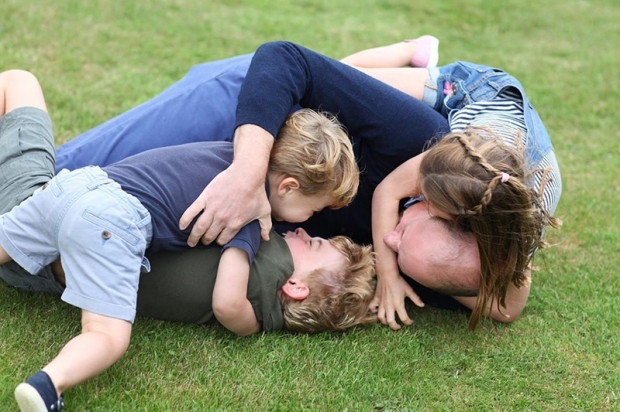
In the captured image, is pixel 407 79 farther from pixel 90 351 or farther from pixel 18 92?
pixel 90 351

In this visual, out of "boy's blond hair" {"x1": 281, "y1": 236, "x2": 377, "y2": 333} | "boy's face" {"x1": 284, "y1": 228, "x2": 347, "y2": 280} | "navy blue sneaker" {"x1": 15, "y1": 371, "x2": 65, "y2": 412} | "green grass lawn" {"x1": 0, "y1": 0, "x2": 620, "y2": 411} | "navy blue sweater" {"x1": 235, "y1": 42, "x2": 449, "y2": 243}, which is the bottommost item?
"green grass lawn" {"x1": 0, "y1": 0, "x2": 620, "y2": 411}

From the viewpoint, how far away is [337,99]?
307 centimetres

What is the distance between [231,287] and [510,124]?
1.38 metres

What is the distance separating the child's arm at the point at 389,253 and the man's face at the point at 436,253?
123 millimetres

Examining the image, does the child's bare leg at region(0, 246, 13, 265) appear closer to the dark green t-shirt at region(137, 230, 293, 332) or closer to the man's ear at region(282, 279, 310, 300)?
the dark green t-shirt at region(137, 230, 293, 332)

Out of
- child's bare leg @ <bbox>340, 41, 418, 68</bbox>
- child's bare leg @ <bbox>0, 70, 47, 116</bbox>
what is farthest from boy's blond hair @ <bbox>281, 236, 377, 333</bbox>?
child's bare leg @ <bbox>0, 70, 47, 116</bbox>

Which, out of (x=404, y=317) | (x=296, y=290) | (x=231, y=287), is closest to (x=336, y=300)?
(x=296, y=290)

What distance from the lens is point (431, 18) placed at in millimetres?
7902

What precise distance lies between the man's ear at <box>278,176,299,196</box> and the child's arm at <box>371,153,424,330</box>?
0.40m

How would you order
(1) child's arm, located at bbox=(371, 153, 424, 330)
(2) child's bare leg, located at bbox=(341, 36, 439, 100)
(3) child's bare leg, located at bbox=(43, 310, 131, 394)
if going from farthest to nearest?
1. (2) child's bare leg, located at bbox=(341, 36, 439, 100)
2. (1) child's arm, located at bbox=(371, 153, 424, 330)
3. (3) child's bare leg, located at bbox=(43, 310, 131, 394)

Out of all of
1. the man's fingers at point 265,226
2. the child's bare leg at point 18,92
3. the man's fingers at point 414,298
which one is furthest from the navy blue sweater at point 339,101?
the child's bare leg at point 18,92

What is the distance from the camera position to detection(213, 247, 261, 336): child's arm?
2.75 m

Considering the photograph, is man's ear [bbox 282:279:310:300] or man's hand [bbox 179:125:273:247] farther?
man's ear [bbox 282:279:310:300]

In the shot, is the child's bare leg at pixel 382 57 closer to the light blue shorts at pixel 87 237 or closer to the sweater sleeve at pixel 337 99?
the sweater sleeve at pixel 337 99
